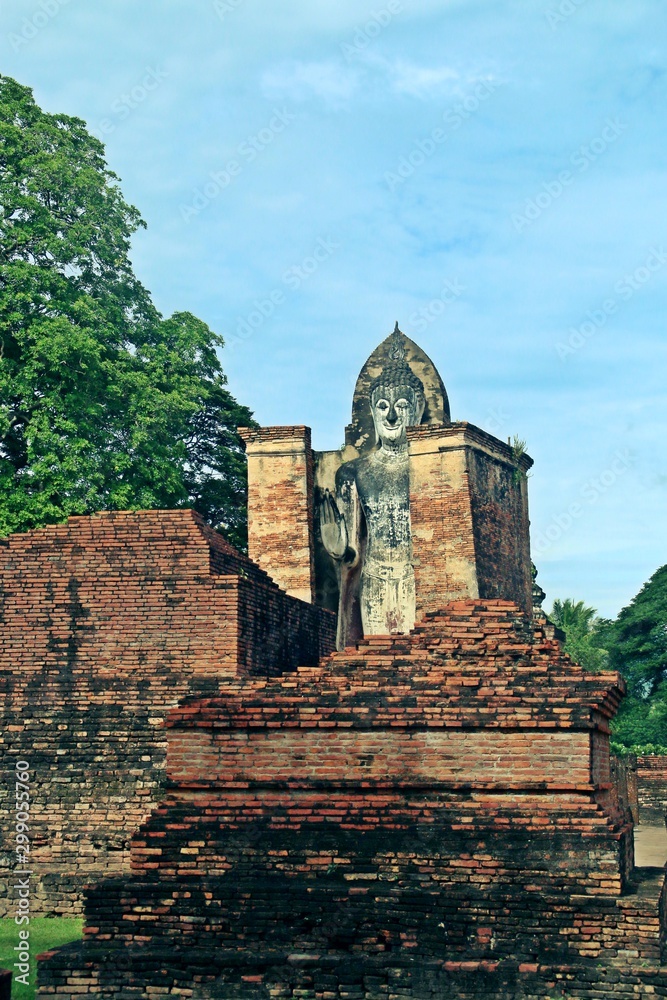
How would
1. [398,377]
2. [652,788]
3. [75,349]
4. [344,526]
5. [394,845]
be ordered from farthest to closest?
[652,788]
[398,377]
[344,526]
[75,349]
[394,845]

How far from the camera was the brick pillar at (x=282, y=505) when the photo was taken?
58.9 ft

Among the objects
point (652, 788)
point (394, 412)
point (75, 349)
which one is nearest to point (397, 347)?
point (394, 412)

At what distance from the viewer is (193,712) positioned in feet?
28.7

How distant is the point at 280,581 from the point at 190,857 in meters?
9.65

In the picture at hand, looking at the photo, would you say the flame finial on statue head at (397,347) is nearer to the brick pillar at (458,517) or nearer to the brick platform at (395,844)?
the brick pillar at (458,517)

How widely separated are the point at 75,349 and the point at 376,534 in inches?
209

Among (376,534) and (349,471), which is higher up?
(349,471)

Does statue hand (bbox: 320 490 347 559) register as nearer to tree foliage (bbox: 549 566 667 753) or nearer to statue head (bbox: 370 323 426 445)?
statue head (bbox: 370 323 426 445)

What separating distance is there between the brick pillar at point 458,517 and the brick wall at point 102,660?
5442 mm

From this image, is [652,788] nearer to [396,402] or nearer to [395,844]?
[396,402]

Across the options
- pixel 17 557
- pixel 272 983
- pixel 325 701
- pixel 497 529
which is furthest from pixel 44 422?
pixel 272 983

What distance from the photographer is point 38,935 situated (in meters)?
10.2

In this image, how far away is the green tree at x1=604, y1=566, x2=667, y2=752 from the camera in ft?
116

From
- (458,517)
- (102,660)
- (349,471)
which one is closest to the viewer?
(102,660)
